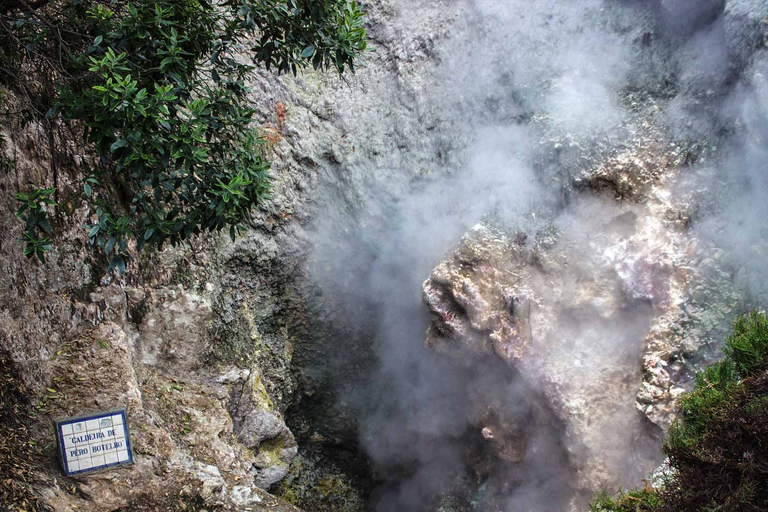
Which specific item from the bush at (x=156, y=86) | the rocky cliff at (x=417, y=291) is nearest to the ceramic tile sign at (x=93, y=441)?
the rocky cliff at (x=417, y=291)

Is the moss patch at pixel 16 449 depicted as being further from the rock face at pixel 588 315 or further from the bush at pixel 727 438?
the bush at pixel 727 438

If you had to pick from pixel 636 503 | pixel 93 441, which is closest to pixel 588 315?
pixel 636 503

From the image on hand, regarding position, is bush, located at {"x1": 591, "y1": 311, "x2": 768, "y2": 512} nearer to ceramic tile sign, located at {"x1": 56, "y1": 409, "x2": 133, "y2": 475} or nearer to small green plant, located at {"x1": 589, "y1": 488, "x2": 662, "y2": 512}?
small green plant, located at {"x1": 589, "y1": 488, "x2": 662, "y2": 512}

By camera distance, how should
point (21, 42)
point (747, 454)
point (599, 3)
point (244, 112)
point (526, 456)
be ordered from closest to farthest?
point (747, 454) → point (21, 42) → point (244, 112) → point (526, 456) → point (599, 3)

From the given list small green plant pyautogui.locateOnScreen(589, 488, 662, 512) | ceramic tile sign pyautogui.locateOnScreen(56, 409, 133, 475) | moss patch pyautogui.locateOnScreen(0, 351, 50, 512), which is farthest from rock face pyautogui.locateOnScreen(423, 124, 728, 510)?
moss patch pyautogui.locateOnScreen(0, 351, 50, 512)

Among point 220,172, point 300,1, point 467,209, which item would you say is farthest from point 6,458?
point 467,209

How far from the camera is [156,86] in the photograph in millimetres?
3057

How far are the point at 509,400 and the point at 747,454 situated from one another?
2.79 m

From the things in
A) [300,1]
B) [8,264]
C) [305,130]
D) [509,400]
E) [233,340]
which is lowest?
[509,400]

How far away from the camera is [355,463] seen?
6.70 m

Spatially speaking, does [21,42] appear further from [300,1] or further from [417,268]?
[417,268]

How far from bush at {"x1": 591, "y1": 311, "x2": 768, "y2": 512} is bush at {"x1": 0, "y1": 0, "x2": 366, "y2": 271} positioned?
2739 millimetres

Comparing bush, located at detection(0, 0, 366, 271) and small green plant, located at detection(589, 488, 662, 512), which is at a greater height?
bush, located at detection(0, 0, 366, 271)

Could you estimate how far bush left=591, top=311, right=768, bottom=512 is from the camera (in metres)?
2.50
